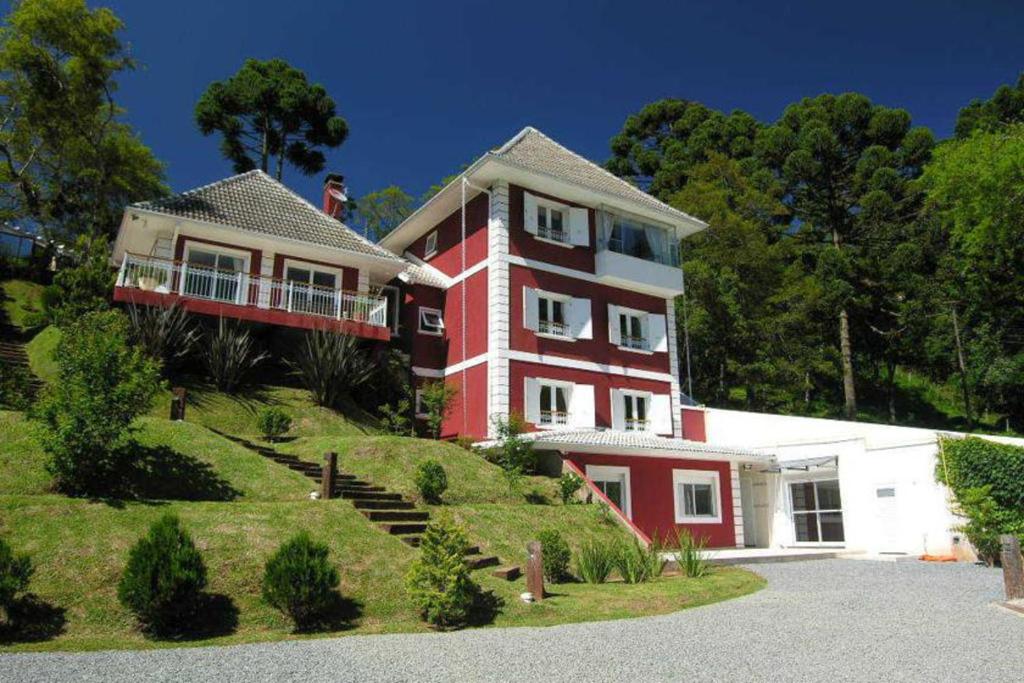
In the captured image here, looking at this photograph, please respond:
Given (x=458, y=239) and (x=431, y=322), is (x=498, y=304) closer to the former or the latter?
(x=431, y=322)

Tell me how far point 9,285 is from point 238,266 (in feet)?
41.9

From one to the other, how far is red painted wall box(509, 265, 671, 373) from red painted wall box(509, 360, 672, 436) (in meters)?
0.51

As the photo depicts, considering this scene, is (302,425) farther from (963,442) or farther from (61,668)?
(963,442)

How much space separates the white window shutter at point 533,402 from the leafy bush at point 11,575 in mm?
14522

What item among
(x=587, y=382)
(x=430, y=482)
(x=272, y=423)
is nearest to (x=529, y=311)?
(x=587, y=382)

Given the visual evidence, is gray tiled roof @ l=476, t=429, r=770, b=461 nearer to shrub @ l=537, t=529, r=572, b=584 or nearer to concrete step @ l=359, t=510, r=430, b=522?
concrete step @ l=359, t=510, r=430, b=522

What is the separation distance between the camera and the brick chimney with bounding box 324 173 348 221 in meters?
30.0

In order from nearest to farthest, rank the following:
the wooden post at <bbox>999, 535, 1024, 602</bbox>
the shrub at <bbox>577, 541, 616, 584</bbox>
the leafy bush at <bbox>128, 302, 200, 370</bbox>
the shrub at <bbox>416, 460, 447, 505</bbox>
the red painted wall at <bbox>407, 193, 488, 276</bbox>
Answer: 1. the wooden post at <bbox>999, 535, 1024, 602</bbox>
2. the shrub at <bbox>577, 541, 616, 584</bbox>
3. the shrub at <bbox>416, 460, 447, 505</bbox>
4. the leafy bush at <bbox>128, 302, 200, 370</bbox>
5. the red painted wall at <bbox>407, 193, 488, 276</bbox>

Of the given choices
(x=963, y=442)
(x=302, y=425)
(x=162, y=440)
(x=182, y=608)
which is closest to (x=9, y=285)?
(x=302, y=425)

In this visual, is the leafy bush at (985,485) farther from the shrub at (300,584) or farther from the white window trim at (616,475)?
the shrub at (300,584)

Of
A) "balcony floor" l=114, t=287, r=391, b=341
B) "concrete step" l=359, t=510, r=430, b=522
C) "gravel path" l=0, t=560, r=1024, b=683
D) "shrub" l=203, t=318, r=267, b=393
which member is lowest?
"gravel path" l=0, t=560, r=1024, b=683

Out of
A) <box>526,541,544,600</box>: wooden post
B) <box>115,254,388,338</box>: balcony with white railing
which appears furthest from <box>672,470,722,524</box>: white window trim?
<box>526,541,544,600</box>: wooden post

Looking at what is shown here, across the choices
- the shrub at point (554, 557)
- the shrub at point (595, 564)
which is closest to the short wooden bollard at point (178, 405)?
the shrub at point (554, 557)

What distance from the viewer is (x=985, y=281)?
35.9 meters
